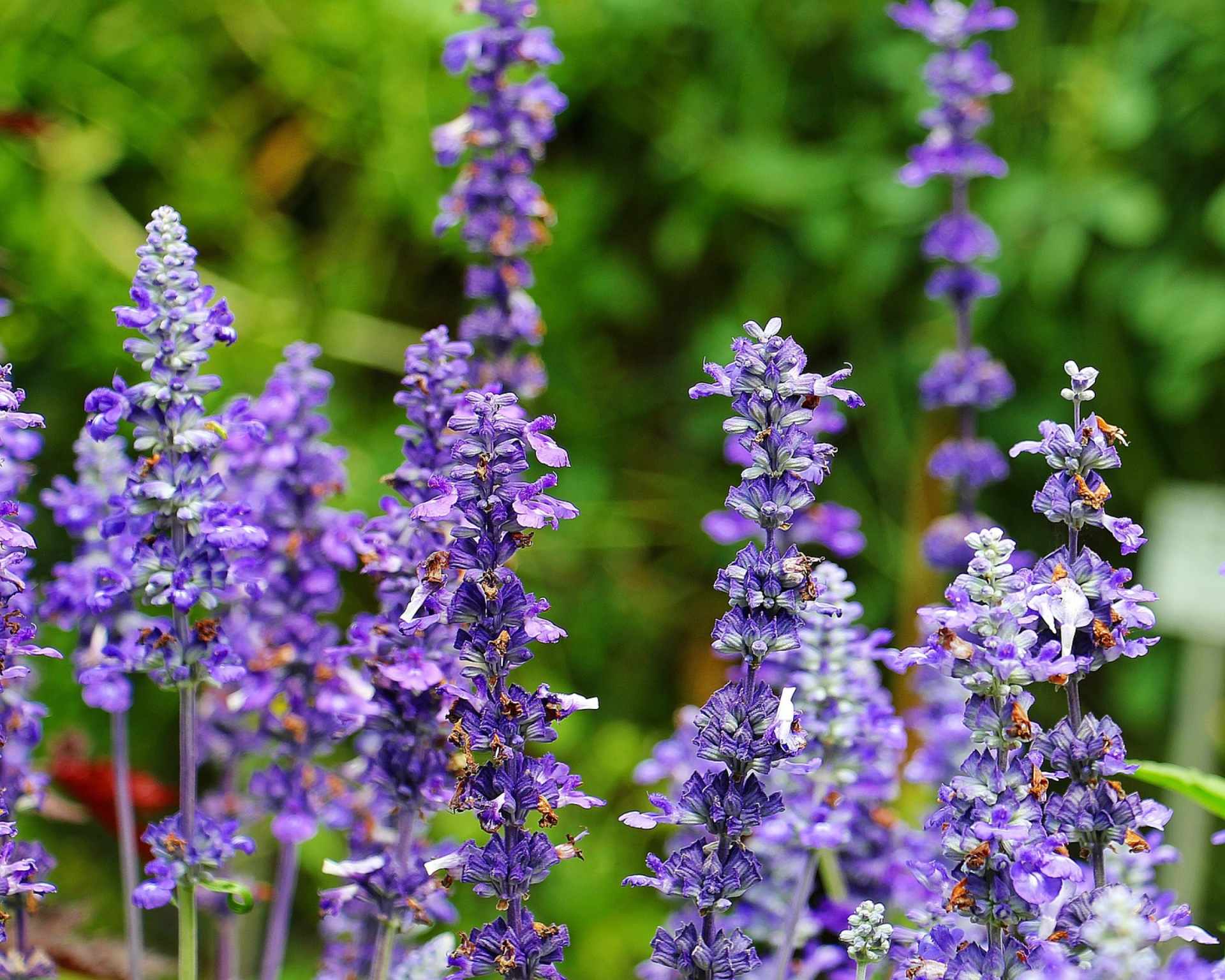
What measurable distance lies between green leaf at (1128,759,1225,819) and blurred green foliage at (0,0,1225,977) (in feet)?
4.14

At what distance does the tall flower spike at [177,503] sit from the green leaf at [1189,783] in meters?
0.58

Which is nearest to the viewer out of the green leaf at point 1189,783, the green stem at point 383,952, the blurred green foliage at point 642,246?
the green leaf at point 1189,783

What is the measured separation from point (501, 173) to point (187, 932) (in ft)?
2.26

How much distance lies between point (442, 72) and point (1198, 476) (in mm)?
1593

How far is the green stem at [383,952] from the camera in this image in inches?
38.5

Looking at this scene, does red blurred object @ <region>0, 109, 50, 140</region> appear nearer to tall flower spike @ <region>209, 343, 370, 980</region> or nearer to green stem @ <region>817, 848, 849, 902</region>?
tall flower spike @ <region>209, 343, 370, 980</region>

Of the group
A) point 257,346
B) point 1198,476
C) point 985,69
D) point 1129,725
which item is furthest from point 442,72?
point 1129,725

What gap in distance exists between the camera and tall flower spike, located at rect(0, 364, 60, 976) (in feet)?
2.67

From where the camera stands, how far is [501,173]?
4.01ft

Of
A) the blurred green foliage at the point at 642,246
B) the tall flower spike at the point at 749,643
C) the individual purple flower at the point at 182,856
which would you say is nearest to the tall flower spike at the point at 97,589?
the individual purple flower at the point at 182,856

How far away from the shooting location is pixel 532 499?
2.53 feet

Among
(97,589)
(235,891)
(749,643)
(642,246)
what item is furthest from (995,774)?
(642,246)

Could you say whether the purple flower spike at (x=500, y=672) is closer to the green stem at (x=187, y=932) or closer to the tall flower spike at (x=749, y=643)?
the tall flower spike at (x=749, y=643)

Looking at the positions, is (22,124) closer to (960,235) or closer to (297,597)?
(297,597)
